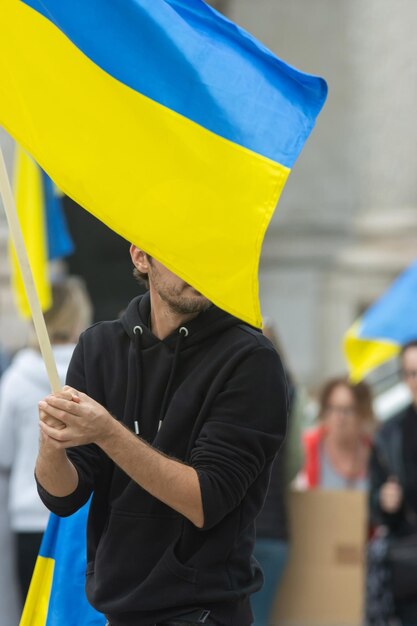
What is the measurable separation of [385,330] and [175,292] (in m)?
4.40

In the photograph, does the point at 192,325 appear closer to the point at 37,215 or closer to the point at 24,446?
the point at 24,446

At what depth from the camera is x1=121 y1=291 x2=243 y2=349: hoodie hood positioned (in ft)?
12.6

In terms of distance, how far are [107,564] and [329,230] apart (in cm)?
1728

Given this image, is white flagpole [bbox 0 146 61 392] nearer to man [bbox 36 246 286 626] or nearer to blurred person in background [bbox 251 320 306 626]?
man [bbox 36 246 286 626]

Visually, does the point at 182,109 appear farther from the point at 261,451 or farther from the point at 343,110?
the point at 343,110

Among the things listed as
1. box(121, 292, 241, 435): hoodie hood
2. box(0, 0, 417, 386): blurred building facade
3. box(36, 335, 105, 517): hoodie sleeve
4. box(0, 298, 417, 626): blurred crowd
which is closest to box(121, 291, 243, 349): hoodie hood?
box(121, 292, 241, 435): hoodie hood

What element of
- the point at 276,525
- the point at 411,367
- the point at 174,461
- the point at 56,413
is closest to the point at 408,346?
the point at 411,367

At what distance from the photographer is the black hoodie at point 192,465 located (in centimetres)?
369

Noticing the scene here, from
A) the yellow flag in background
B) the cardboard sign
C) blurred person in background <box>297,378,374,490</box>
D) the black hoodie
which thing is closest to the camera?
the black hoodie

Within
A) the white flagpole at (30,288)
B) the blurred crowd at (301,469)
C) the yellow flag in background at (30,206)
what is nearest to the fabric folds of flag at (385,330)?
the blurred crowd at (301,469)

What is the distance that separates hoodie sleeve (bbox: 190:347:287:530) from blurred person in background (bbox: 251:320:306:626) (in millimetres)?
3249

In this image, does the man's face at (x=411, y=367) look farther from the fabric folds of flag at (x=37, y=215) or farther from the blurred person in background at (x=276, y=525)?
the fabric folds of flag at (x=37, y=215)

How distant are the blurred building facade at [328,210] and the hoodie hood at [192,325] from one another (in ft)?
51.2

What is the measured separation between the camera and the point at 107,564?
376cm
